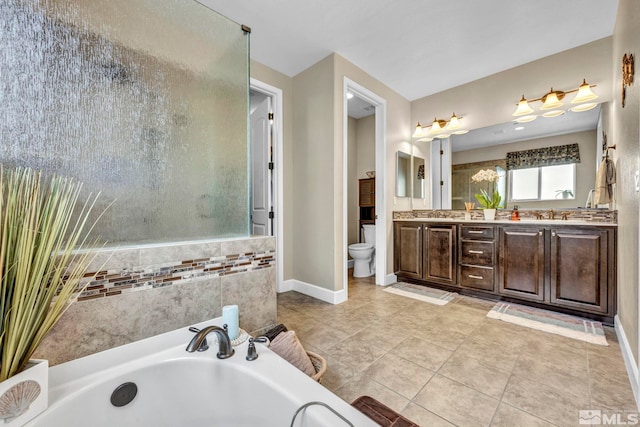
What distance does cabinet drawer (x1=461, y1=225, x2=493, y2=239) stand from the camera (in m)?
2.75

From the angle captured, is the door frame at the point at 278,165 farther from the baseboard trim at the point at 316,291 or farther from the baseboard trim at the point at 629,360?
the baseboard trim at the point at 629,360

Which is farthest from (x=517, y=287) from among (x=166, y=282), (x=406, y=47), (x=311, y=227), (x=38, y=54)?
(x=38, y=54)

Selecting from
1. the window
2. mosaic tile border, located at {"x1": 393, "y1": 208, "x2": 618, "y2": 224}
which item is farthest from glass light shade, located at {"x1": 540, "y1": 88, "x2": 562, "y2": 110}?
mosaic tile border, located at {"x1": 393, "y1": 208, "x2": 618, "y2": 224}

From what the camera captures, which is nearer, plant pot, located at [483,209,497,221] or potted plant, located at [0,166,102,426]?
potted plant, located at [0,166,102,426]

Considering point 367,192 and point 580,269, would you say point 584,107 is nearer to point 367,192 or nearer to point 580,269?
point 580,269

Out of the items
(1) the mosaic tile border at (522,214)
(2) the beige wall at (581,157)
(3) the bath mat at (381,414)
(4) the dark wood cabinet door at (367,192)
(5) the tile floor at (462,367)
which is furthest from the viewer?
(4) the dark wood cabinet door at (367,192)

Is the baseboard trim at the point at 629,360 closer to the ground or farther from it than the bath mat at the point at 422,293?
farther from it

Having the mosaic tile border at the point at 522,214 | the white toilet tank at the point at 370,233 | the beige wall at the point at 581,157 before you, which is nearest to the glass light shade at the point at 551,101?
the beige wall at the point at 581,157

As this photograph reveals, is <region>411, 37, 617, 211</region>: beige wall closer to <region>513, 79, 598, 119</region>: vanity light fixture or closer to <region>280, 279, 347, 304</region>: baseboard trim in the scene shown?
<region>513, 79, 598, 119</region>: vanity light fixture

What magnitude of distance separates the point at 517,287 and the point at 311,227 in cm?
216

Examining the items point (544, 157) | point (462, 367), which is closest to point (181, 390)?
point (462, 367)

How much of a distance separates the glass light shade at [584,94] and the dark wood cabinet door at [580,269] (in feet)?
4.32

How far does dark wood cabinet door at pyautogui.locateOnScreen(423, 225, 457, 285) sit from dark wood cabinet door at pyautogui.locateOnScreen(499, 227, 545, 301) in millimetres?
469

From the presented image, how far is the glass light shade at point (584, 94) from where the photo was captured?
2490mm
